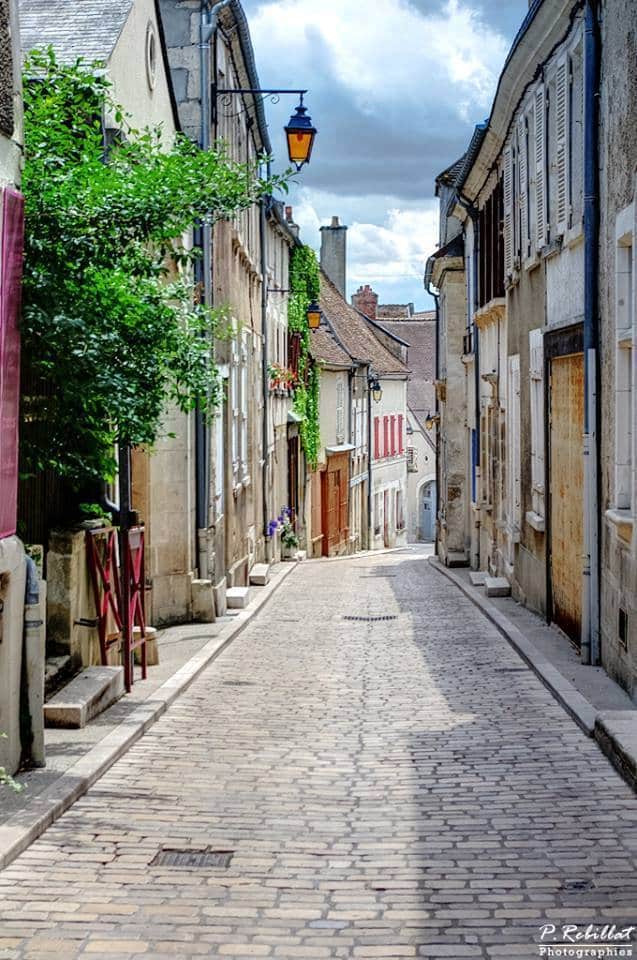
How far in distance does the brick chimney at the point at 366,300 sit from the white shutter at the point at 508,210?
4235 cm

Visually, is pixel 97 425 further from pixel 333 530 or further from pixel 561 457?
pixel 333 530

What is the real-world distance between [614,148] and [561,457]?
421cm

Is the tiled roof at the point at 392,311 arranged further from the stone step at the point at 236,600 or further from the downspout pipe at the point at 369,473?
the stone step at the point at 236,600

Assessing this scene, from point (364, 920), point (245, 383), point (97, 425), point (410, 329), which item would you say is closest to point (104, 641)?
point (97, 425)

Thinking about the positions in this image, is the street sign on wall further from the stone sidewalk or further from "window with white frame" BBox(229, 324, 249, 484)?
"window with white frame" BBox(229, 324, 249, 484)

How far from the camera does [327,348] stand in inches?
1683

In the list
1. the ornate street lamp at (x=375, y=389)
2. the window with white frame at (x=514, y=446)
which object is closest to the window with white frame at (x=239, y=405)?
the window with white frame at (x=514, y=446)

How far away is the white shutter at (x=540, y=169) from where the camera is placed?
15414mm

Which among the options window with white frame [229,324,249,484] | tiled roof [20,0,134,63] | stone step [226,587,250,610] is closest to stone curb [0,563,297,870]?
stone step [226,587,250,610]

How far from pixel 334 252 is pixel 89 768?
47893mm

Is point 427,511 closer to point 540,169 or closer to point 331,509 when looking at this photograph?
point 331,509

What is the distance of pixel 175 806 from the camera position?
799 cm

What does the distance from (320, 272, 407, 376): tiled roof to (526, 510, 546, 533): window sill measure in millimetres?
28181

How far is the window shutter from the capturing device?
18.8 metres
